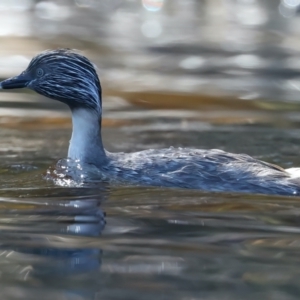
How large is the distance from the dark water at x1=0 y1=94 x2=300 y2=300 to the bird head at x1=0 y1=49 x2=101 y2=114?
83cm

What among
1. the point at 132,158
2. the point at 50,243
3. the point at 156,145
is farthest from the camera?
the point at 156,145

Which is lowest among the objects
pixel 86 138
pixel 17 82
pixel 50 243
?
pixel 50 243

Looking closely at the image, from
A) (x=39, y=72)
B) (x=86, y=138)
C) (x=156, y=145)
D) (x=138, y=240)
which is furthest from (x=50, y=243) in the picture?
(x=156, y=145)

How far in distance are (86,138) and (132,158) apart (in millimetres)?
598

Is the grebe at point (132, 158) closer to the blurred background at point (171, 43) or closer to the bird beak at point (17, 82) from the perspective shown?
the bird beak at point (17, 82)

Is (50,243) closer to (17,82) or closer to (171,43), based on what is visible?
(17,82)

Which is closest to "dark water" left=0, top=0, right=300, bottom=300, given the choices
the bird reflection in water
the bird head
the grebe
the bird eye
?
the bird reflection in water

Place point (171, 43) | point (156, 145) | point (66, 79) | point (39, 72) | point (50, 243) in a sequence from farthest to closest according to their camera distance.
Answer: point (171, 43)
point (156, 145)
point (39, 72)
point (66, 79)
point (50, 243)

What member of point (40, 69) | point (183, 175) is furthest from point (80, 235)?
point (40, 69)

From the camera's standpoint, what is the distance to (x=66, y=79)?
29.0 ft

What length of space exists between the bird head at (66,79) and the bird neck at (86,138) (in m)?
0.08

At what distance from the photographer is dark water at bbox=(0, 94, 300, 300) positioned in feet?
16.7

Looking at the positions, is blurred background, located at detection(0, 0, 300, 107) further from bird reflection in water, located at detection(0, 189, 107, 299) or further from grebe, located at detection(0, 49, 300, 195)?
bird reflection in water, located at detection(0, 189, 107, 299)

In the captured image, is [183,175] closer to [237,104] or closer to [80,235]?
[80,235]
